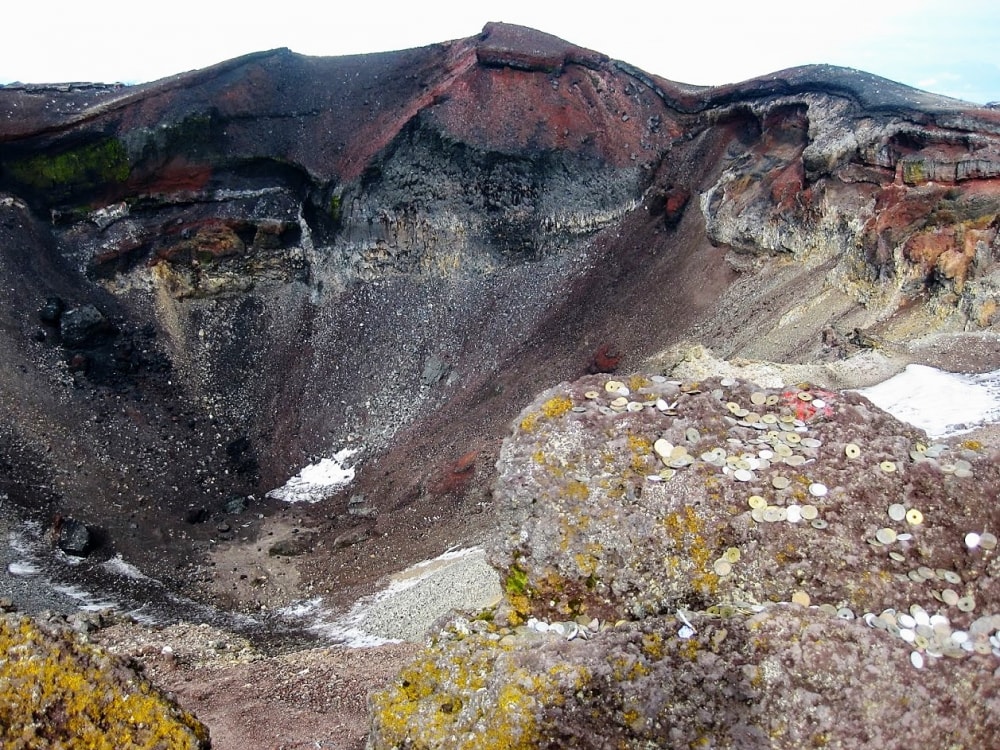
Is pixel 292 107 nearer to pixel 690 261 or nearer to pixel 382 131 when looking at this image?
pixel 382 131

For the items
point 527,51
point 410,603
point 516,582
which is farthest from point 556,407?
point 527,51

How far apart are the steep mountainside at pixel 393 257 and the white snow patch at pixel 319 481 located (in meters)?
0.63

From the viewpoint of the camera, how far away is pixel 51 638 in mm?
5969

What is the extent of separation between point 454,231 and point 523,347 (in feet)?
25.3

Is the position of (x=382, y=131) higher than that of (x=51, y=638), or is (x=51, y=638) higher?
(x=382, y=131)

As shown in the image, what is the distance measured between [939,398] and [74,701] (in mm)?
19060

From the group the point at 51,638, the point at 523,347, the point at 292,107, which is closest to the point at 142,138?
the point at 292,107

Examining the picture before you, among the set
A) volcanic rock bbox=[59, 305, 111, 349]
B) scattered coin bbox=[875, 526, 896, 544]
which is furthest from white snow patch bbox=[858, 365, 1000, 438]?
volcanic rock bbox=[59, 305, 111, 349]

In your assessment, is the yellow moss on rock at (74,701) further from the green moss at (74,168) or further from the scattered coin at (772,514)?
the green moss at (74,168)

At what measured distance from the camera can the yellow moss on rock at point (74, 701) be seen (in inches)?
208

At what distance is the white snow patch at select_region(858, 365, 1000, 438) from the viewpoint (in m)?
16.2

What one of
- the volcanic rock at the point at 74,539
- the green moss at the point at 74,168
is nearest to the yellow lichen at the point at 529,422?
the volcanic rock at the point at 74,539

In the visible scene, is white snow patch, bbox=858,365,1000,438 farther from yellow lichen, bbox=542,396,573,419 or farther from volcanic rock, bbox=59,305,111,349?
volcanic rock, bbox=59,305,111,349

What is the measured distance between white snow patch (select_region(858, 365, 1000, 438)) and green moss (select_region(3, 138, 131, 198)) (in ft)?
113
